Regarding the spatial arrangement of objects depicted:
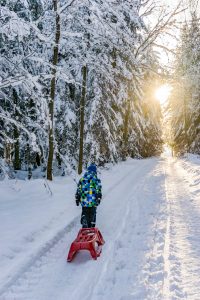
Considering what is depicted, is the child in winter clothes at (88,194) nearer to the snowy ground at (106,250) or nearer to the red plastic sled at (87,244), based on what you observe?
the snowy ground at (106,250)

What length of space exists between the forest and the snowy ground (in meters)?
2.19

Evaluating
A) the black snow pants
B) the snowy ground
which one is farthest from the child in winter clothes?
the snowy ground

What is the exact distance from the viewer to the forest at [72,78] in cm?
→ 1209

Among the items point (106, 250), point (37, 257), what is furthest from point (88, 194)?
point (37, 257)

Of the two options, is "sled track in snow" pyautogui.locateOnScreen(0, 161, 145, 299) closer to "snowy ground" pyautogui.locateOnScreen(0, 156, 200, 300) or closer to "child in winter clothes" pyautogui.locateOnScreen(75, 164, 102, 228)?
"snowy ground" pyautogui.locateOnScreen(0, 156, 200, 300)

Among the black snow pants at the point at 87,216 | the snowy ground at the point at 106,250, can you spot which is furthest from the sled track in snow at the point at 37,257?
the black snow pants at the point at 87,216

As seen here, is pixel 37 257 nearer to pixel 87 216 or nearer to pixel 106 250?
pixel 106 250

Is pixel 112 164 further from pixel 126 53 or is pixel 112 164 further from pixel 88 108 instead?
pixel 126 53

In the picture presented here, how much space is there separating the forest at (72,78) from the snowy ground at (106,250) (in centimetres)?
219

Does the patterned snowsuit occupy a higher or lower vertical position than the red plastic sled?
higher

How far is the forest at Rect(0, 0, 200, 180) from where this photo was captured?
39.7 ft

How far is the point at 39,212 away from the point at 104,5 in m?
8.67

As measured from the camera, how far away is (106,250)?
783cm

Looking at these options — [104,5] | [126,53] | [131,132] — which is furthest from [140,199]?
[131,132]
